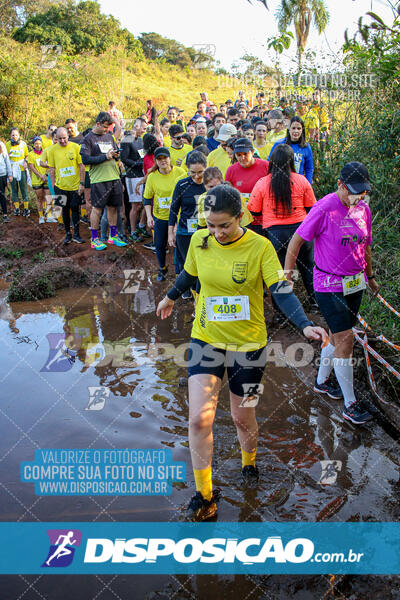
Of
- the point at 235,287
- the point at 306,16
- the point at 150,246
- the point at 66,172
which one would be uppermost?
the point at 306,16

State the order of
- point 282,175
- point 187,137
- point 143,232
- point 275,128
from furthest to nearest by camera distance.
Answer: point 187,137 < point 143,232 < point 275,128 < point 282,175

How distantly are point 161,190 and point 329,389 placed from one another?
4.24 metres

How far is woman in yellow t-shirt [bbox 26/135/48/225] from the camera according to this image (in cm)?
1197

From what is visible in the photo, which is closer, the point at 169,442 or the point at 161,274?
the point at 169,442

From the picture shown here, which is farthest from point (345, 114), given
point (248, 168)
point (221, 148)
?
point (248, 168)

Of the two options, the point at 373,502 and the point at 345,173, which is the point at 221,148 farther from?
the point at 373,502

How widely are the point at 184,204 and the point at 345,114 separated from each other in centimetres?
379

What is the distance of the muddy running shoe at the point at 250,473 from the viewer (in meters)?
3.71

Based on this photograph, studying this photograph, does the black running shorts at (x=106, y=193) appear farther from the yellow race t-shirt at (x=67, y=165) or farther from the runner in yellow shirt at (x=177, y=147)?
the runner in yellow shirt at (x=177, y=147)

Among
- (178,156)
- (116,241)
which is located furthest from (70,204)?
(178,156)

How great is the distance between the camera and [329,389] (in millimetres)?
4805

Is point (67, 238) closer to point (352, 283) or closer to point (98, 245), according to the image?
point (98, 245)

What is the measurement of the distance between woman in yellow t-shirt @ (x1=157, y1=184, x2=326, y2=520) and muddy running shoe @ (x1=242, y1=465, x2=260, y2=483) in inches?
16.1

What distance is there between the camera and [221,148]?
767 centimetres
